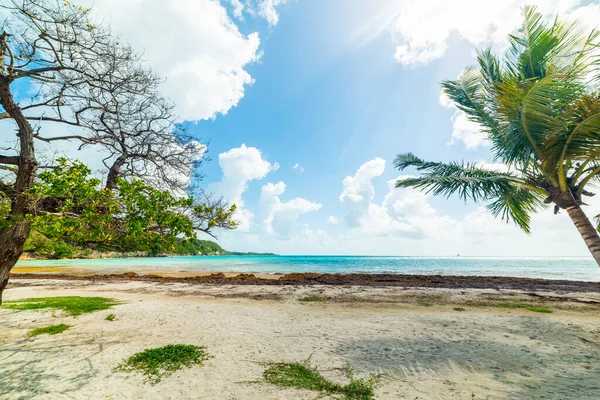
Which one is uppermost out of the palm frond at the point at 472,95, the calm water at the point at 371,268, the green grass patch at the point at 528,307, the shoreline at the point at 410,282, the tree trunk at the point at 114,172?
the palm frond at the point at 472,95

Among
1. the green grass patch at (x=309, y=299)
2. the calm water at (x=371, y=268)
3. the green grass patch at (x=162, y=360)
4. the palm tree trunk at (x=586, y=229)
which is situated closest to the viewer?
the green grass patch at (x=162, y=360)

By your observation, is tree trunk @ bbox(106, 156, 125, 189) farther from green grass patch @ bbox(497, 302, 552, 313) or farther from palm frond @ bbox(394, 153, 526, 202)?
green grass patch @ bbox(497, 302, 552, 313)

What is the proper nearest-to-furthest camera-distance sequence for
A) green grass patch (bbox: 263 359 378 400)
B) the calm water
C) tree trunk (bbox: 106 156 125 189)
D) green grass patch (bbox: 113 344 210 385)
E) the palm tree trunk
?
green grass patch (bbox: 263 359 378 400), green grass patch (bbox: 113 344 210 385), tree trunk (bbox: 106 156 125 189), the palm tree trunk, the calm water

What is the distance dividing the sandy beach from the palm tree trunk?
192 cm

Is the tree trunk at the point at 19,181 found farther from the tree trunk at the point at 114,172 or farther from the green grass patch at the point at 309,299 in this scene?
the green grass patch at the point at 309,299

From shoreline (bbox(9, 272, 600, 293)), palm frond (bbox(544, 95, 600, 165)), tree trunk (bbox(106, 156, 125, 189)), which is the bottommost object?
shoreline (bbox(9, 272, 600, 293))

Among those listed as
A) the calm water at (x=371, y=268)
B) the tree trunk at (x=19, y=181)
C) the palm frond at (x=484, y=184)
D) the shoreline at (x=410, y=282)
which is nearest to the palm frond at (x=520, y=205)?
the palm frond at (x=484, y=184)

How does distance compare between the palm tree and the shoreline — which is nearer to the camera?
the palm tree

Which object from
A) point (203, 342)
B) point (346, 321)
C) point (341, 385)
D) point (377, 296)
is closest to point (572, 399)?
point (341, 385)

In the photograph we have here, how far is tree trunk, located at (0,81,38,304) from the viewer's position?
175 inches

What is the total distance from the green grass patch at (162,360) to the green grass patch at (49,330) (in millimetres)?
2908

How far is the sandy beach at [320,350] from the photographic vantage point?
3.62 metres

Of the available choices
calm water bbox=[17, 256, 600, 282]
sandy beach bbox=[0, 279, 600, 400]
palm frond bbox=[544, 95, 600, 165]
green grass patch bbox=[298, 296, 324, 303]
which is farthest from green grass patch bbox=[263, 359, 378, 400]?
calm water bbox=[17, 256, 600, 282]

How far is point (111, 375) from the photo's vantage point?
158 inches
